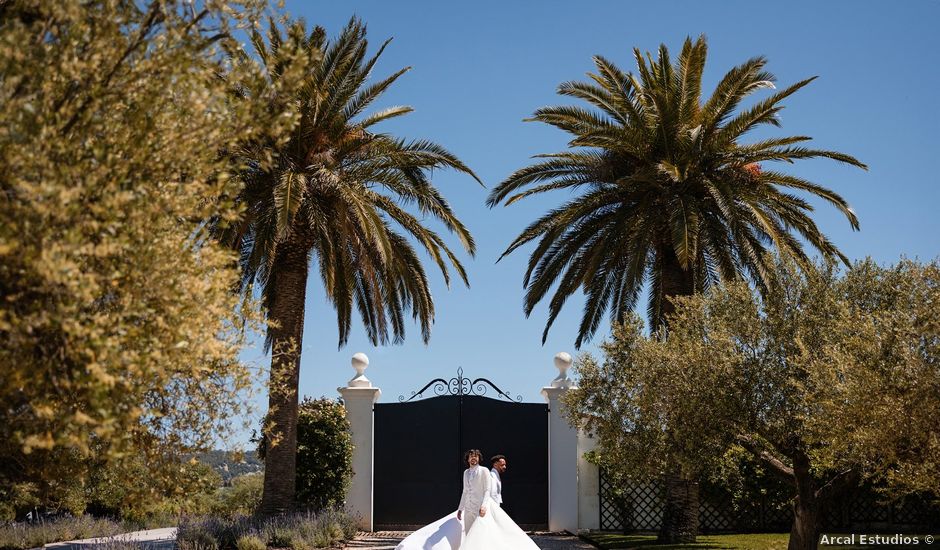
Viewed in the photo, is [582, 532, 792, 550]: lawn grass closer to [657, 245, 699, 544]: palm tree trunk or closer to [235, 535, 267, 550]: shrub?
[657, 245, 699, 544]: palm tree trunk

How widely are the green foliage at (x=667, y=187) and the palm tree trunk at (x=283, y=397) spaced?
14.5ft

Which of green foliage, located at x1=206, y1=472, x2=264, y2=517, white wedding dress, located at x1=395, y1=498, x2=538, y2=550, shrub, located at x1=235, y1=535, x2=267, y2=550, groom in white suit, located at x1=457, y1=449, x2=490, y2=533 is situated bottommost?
green foliage, located at x1=206, y1=472, x2=264, y2=517

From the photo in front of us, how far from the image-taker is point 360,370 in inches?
799

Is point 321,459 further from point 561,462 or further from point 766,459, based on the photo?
point 766,459

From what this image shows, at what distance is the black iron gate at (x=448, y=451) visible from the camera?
65.0 feet

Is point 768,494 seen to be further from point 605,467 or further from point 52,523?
point 52,523

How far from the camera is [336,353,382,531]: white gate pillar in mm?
19391

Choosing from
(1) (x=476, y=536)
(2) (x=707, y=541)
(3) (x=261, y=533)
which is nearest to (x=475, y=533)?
(1) (x=476, y=536)

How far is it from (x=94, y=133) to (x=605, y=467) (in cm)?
1502

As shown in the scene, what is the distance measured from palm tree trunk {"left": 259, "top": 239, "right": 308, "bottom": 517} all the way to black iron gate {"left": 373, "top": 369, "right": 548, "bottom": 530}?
13.0ft

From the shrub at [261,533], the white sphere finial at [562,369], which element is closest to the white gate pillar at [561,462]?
the white sphere finial at [562,369]

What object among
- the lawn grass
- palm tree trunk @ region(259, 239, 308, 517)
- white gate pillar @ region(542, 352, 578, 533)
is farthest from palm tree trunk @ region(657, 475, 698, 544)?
palm tree trunk @ region(259, 239, 308, 517)

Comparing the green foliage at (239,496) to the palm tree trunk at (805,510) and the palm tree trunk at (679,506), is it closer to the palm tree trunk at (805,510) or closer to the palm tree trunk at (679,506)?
the palm tree trunk at (679,506)

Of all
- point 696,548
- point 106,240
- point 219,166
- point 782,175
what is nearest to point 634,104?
point 782,175
